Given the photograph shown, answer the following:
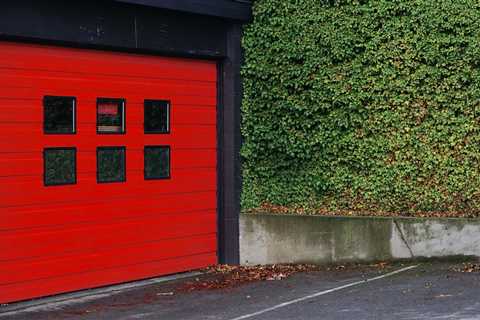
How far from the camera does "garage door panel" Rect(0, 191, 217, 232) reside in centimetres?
1135

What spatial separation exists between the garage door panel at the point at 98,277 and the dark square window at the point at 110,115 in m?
1.79

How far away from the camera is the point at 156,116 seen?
521 inches

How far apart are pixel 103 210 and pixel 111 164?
60 cm

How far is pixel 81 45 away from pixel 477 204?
5556mm

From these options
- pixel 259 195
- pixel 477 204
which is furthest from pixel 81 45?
pixel 477 204

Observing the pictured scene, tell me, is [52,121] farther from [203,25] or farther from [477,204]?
[477,204]

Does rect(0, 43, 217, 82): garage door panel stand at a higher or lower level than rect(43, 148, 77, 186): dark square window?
higher

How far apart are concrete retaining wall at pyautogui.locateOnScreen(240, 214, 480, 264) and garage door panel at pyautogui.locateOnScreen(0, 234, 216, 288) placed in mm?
694

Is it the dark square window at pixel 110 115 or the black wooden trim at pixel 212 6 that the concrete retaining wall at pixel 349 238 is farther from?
the black wooden trim at pixel 212 6

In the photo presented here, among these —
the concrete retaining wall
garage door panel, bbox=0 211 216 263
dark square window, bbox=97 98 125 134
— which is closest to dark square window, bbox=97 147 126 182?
dark square window, bbox=97 98 125 134

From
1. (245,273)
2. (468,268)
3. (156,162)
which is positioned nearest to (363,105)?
(468,268)

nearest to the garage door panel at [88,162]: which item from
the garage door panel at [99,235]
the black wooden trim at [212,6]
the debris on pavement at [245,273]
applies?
the garage door panel at [99,235]

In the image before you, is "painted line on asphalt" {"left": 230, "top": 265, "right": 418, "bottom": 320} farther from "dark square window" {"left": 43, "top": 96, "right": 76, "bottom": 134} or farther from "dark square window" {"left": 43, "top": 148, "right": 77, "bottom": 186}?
"dark square window" {"left": 43, "top": 96, "right": 76, "bottom": 134}

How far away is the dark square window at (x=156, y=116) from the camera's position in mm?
13094
